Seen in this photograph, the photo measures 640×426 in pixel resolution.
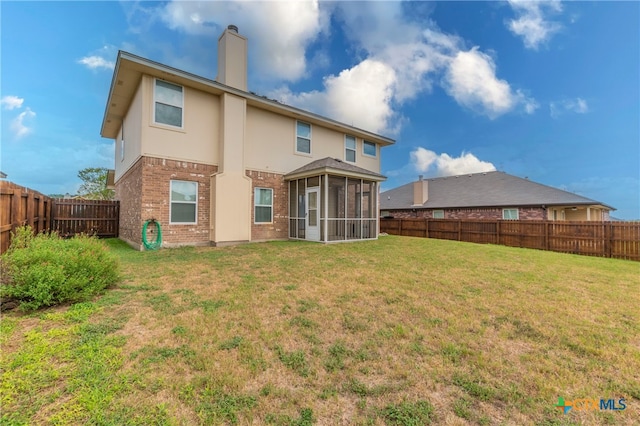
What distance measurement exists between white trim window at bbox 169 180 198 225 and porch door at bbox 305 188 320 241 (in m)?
4.58

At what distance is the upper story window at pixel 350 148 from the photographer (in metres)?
15.0

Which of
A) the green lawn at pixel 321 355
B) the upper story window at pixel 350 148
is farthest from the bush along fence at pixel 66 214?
the upper story window at pixel 350 148

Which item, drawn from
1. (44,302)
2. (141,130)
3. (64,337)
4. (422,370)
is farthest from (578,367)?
(141,130)

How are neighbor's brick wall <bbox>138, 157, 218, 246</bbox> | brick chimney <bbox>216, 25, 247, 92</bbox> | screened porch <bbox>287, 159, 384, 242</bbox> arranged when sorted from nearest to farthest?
neighbor's brick wall <bbox>138, 157, 218, 246</bbox>, brick chimney <bbox>216, 25, 247, 92</bbox>, screened porch <bbox>287, 159, 384, 242</bbox>

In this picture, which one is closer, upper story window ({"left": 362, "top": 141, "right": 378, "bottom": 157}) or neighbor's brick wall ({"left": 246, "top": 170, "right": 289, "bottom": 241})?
neighbor's brick wall ({"left": 246, "top": 170, "right": 289, "bottom": 241})

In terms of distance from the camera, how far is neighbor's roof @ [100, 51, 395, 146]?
27.8 feet

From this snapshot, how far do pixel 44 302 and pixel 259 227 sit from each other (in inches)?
315

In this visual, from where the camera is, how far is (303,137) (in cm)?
1309

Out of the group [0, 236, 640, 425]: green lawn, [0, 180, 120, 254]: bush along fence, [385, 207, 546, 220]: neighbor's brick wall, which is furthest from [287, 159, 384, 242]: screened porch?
[385, 207, 546, 220]: neighbor's brick wall

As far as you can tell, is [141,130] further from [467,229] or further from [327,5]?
[467,229]

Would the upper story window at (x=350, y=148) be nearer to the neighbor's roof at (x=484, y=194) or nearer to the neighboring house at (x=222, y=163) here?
the neighboring house at (x=222, y=163)

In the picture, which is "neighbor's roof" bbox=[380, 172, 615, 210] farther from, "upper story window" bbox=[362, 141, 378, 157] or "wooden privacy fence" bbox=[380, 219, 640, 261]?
"upper story window" bbox=[362, 141, 378, 157]

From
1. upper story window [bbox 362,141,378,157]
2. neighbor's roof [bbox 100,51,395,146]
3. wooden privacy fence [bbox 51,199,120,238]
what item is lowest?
wooden privacy fence [bbox 51,199,120,238]

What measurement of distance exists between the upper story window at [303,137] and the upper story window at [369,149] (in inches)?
166
